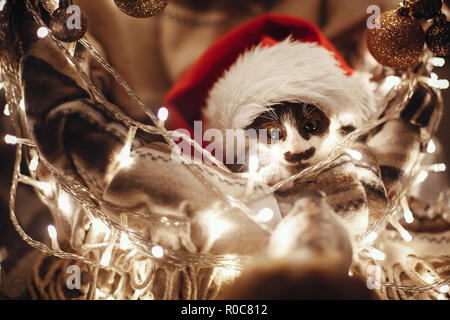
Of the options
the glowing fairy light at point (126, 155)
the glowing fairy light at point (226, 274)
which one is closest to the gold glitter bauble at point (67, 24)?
the glowing fairy light at point (126, 155)

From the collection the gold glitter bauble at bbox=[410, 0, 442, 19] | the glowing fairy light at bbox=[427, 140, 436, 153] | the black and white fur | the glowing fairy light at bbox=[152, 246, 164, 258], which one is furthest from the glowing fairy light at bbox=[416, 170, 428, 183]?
the glowing fairy light at bbox=[152, 246, 164, 258]

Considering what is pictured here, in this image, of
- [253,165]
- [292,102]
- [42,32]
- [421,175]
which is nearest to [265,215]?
[253,165]

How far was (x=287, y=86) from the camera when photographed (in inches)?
21.8

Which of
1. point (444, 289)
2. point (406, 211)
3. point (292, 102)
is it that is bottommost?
point (444, 289)

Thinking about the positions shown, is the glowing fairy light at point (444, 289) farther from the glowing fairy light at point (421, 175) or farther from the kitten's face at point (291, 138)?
the kitten's face at point (291, 138)

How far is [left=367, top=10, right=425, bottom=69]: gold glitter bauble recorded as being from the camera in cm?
54

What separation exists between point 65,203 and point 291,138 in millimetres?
383

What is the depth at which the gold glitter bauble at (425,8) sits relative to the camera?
21.1 inches

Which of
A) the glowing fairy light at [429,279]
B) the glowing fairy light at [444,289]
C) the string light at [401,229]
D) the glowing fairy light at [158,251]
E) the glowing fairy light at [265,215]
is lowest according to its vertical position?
the glowing fairy light at [444,289]

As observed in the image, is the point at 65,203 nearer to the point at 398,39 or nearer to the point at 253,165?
the point at 253,165

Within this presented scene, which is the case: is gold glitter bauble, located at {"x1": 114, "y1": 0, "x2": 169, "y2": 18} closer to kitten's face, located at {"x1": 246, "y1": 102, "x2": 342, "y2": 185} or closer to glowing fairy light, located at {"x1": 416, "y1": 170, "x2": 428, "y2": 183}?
kitten's face, located at {"x1": 246, "y1": 102, "x2": 342, "y2": 185}

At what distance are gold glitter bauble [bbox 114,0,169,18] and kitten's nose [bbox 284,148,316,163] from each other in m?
0.29
